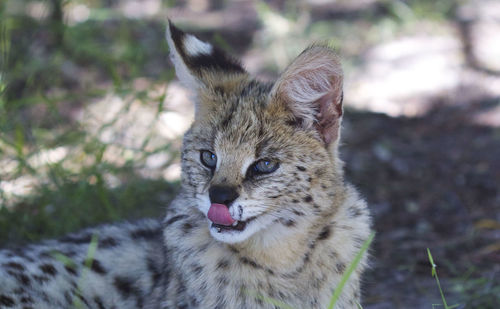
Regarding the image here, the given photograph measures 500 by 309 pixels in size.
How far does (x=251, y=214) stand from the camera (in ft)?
9.28

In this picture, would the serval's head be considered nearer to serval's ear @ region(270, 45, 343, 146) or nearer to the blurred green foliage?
serval's ear @ region(270, 45, 343, 146)

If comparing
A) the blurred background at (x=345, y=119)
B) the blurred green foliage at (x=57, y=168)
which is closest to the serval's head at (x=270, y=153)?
the blurred background at (x=345, y=119)

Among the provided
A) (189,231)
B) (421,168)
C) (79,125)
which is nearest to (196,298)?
(189,231)

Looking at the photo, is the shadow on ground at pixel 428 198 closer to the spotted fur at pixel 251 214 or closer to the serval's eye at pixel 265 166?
the spotted fur at pixel 251 214

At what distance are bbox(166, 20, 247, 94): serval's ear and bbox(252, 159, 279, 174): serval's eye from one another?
64 cm

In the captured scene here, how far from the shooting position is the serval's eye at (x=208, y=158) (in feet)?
9.97

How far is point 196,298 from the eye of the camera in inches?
121

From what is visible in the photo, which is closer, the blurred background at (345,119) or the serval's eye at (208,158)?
the serval's eye at (208,158)

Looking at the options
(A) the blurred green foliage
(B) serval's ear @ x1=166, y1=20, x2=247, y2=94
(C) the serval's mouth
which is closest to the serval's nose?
(C) the serval's mouth

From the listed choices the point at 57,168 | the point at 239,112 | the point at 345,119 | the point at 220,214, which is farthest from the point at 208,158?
the point at 345,119

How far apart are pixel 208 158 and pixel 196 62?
0.64 m

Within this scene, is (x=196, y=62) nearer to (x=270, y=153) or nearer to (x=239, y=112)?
(x=239, y=112)

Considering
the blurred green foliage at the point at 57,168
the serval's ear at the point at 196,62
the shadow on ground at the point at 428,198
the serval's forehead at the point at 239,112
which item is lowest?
the shadow on ground at the point at 428,198

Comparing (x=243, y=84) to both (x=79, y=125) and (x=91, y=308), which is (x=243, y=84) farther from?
(x=79, y=125)
